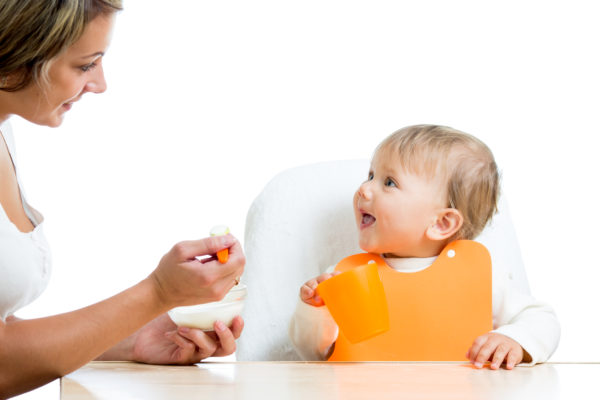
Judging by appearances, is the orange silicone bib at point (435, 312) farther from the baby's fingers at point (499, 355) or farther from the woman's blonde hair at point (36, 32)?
the woman's blonde hair at point (36, 32)

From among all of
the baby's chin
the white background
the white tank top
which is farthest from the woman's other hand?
the white background

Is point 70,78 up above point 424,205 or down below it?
above

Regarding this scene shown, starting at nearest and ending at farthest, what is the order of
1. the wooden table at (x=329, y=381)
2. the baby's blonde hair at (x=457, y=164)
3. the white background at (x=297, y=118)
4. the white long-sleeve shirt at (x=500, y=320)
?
the wooden table at (x=329, y=381) → the white long-sleeve shirt at (x=500, y=320) → the baby's blonde hair at (x=457, y=164) → the white background at (x=297, y=118)

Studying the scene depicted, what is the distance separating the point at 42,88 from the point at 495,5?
2.03 meters

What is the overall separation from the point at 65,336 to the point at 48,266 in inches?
15.3

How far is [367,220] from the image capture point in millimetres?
1730

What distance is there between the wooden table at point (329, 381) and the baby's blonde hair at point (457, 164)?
1.54ft

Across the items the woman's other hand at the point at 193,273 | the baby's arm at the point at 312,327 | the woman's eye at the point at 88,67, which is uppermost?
the woman's eye at the point at 88,67

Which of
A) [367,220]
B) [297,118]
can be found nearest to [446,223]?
[367,220]

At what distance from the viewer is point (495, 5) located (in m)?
2.88

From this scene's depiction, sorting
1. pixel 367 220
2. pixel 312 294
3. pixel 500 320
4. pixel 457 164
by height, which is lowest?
pixel 500 320

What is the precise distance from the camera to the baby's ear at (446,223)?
1.70m

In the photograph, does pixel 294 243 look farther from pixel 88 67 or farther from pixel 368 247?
pixel 88 67

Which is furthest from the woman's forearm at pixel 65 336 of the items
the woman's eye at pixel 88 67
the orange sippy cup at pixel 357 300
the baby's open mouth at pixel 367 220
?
the baby's open mouth at pixel 367 220
